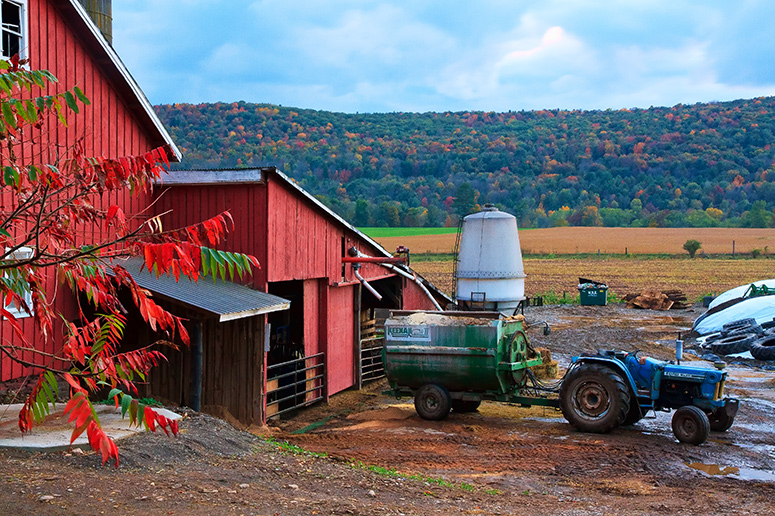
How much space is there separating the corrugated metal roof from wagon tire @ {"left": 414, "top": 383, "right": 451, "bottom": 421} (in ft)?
10.7

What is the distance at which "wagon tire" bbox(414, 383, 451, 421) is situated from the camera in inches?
590

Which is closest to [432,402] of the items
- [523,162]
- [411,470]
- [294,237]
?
[411,470]

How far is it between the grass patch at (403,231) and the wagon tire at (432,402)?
78.7 meters

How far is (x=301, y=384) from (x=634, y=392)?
6949mm

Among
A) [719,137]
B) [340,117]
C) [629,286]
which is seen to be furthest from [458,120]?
[629,286]

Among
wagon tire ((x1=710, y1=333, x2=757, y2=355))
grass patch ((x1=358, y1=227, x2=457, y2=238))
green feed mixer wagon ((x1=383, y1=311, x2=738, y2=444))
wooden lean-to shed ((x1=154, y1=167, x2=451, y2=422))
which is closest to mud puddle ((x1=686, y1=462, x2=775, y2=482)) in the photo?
green feed mixer wagon ((x1=383, y1=311, x2=738, y2=444))

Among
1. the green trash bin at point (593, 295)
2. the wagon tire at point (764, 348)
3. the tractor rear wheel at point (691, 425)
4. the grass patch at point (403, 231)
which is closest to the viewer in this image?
the tractor rear wheel at point (691, 425)

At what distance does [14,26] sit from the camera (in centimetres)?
1222

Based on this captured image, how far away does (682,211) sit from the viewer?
11794cm

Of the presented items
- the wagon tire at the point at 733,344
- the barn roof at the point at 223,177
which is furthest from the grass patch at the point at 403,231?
the barn roof at the point at 223,177

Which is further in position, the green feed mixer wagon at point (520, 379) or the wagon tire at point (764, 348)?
the wagon tire at point (764, 348)

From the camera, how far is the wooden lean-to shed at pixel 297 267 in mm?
14695

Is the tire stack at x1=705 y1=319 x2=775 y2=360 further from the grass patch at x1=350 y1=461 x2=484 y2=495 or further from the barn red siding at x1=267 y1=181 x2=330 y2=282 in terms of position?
the grass patch at x1=350 y1=461 x2=484 y2=495

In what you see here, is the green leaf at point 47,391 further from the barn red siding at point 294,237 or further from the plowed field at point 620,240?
the plowed field at point 620,240
